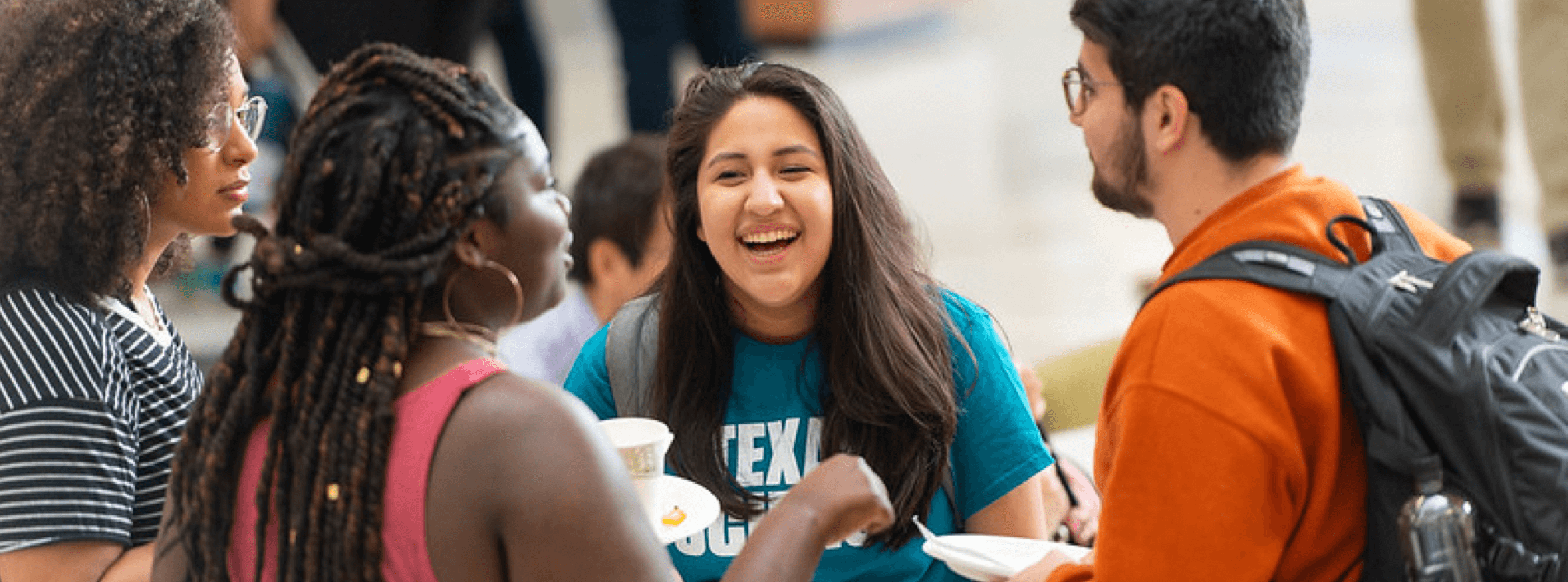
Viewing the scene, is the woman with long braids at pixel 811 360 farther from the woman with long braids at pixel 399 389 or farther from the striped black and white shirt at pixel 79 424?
the woman with long braids at pixel 399 389

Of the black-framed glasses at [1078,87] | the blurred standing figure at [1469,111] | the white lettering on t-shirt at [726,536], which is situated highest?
the black-framed glasses at [1078,87]

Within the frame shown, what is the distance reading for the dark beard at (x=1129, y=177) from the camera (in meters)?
2.16

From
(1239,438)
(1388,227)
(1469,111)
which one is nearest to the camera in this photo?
(1239,438)

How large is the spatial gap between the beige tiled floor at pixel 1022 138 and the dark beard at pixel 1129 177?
1.57m

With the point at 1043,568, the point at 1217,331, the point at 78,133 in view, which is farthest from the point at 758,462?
the point at 78,133

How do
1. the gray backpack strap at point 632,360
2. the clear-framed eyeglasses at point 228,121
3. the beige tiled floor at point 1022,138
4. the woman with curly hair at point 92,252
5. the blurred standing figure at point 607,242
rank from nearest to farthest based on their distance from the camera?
the woman with curly hair at point 92,252 < the clear-framed eyeglasses at point 228,121 < the gray backpack strap at point 632,360 < the blurred standing figure at point 607,242 < the beige tiled floor at point 1022,138

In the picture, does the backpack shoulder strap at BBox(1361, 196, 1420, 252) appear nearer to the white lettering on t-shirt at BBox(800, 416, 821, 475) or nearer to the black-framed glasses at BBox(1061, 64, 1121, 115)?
the black-framed glasses at BBox(1061, 64, 1121, 115)

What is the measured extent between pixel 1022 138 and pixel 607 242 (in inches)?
183

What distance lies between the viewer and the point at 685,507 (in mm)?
2408

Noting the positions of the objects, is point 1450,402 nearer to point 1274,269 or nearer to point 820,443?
point 1274,269

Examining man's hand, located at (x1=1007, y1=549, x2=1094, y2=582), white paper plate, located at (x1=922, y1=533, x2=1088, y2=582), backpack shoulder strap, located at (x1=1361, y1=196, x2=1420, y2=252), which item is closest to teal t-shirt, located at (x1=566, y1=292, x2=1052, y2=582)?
white paper plate, located at (x1=922, y1=533, x2=1088, y2=582)

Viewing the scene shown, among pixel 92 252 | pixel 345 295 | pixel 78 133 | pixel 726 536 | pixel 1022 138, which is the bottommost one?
pixel 1022 138

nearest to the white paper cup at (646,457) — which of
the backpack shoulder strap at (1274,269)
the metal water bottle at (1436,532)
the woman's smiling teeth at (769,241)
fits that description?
the woman's smiling teeth at (769,241)

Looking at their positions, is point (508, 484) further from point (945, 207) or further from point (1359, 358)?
point (945, 207)
